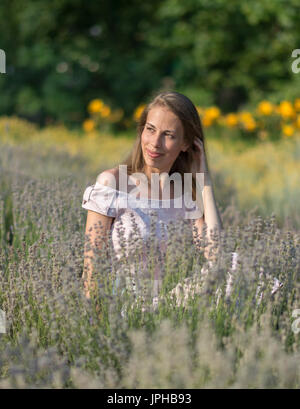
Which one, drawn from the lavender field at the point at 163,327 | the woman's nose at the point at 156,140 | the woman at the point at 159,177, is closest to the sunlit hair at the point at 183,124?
the woman at the point at 159,177

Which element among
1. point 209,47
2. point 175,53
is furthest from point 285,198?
point 175,53

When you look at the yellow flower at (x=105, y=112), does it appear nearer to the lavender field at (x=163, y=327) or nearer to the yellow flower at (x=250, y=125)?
the yellow flower at (x=250, y=125)

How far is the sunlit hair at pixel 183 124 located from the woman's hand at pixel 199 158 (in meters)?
0.02

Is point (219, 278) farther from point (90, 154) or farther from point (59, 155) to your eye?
point (90, 154)

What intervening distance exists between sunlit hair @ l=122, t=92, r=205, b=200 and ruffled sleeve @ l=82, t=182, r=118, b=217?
0.27 meters

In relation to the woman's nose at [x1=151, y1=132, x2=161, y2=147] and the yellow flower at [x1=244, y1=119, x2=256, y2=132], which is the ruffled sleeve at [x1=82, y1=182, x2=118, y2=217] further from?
the yellow flower at [x1=244, y1=119, x2=256, y2=132]

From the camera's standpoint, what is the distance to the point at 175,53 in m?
11.9

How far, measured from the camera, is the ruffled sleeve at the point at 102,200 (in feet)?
8.52

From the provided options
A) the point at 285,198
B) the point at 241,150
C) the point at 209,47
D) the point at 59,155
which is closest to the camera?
the point at 285,198

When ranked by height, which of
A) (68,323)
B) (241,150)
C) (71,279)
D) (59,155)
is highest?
(241,150)

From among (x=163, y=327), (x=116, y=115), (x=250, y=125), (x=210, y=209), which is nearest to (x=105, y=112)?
(x=116, y=115)

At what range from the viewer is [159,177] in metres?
2.89

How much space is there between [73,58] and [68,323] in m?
9.63

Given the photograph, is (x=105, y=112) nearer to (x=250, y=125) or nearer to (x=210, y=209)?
(x=250, y=125)
